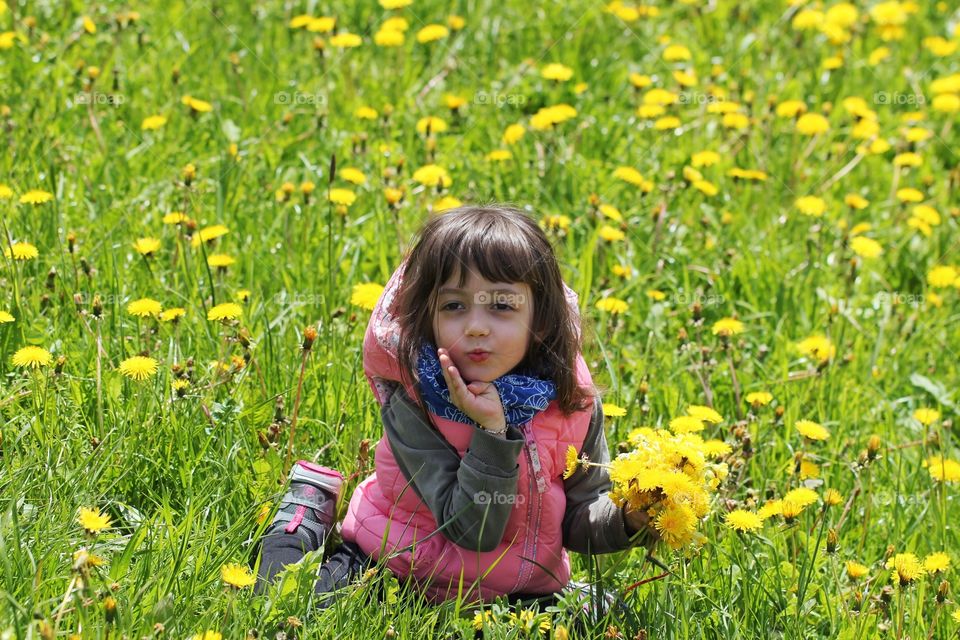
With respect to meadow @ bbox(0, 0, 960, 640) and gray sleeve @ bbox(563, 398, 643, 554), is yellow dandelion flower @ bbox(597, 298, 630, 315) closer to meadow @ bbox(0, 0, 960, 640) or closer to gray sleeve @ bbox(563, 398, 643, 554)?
meadow @ bbox(0, 0, 960, 640)

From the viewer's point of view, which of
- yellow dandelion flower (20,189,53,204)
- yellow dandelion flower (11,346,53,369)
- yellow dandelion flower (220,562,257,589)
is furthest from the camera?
yellow dandelion flower (20,189,53,204)

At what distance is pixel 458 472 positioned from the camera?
84.4 inches

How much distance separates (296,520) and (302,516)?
0.05 ft

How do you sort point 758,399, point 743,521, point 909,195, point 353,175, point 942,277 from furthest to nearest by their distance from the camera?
point 909,195 < point 942,277 < point 353,175 < point 758,399 < point 743,521

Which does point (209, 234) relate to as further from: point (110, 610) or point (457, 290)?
point (110, 610)

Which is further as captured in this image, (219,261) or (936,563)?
(219,261)

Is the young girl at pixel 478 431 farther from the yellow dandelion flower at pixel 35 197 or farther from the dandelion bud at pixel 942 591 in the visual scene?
the yellow dandelion flower at pixel 35 197

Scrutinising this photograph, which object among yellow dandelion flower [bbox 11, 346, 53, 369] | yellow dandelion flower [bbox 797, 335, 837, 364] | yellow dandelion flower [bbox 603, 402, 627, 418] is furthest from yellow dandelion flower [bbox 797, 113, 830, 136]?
yellow dandelion flower [bbox 11, 346, 53, 369]

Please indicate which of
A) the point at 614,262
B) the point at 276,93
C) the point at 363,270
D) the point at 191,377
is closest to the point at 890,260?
the point at 614,262

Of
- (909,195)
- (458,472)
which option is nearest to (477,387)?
(458,472)

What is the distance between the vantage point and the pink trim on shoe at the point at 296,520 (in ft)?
7.83

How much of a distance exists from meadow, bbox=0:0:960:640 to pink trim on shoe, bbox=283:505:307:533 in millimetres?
77

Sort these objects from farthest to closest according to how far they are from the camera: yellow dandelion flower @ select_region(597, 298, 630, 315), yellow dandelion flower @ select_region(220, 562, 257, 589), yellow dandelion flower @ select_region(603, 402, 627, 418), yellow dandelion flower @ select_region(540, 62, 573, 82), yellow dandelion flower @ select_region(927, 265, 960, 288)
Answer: yellow dandelion flower @ select_region(540, 62, 573, 82) → yellow dandelion flower @ select_region(927, 265, 960, 288) → yellow dandelion flower @ select_region(597, 298, 630, 315) → yellow dandelion flower @ select_region(603, 402, 627, 418) → yellow dandelion flower @ select_region(220, 562, 257, 589)

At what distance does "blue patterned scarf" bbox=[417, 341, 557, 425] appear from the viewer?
2162 mm
